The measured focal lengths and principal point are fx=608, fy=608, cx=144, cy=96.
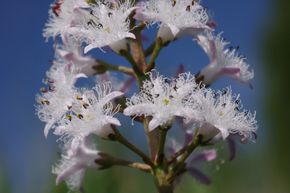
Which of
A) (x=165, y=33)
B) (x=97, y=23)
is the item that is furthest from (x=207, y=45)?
(x=97, y=23)

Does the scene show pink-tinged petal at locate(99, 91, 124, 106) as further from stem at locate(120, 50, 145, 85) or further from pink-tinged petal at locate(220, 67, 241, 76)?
pink-tinged petal at locate(220, 67, 241, 76)

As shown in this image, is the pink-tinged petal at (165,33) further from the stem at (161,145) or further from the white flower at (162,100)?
the stem at (161,145)

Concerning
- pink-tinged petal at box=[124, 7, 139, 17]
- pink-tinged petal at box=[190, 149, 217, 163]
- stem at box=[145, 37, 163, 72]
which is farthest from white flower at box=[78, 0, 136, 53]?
pink-tinged petal at box=[190, 149, 217, 163]

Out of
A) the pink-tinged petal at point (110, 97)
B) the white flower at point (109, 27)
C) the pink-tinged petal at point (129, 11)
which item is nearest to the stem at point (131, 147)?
the pink-tinged petal at point (110, 97)
